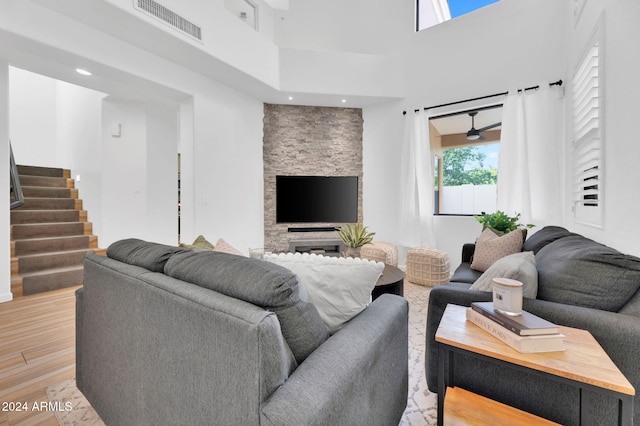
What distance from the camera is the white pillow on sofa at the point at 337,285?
113 centimetres

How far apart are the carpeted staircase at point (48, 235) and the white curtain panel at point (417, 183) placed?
176 inches

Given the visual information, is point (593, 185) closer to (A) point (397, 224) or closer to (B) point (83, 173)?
(A) point (397, 224)

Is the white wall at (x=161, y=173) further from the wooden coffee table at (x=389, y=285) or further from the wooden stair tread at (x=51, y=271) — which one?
the wooden coffee table at (x=389, y=285)

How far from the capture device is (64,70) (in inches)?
120

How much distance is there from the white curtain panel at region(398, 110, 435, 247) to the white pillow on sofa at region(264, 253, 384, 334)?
342 cm

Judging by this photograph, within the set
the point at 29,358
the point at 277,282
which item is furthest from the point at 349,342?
the point at 29,358

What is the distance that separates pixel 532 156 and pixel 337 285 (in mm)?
3510

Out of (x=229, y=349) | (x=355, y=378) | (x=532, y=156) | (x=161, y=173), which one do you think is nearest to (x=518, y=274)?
(x=355, y=378)

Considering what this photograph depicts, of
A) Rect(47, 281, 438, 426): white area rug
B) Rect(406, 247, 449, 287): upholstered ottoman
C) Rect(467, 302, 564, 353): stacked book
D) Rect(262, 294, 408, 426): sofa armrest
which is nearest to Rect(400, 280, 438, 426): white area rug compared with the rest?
Rect(47, 281, 438, 426): white area rug

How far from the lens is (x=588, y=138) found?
2.33 m

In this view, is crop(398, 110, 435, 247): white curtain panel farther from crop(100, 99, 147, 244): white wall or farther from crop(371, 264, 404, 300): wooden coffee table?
crop(100, 99, 147, 244): white wall

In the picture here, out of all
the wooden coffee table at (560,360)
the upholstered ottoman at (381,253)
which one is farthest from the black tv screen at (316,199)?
the wooden coffee table at (560,360)

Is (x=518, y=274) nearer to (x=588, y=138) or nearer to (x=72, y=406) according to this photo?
(x=588, y=138)

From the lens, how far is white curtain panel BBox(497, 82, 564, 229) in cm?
338
